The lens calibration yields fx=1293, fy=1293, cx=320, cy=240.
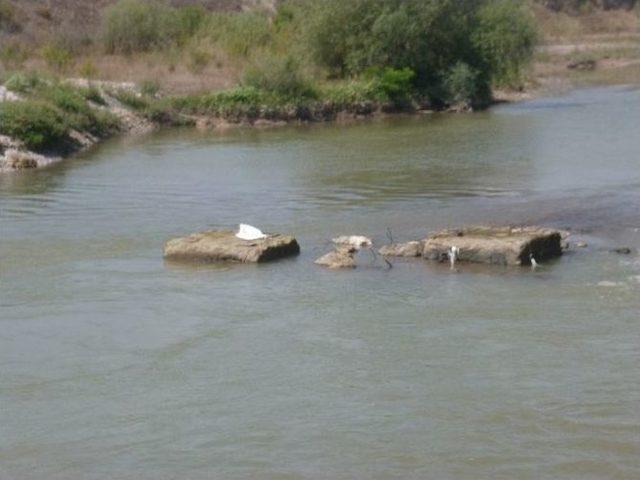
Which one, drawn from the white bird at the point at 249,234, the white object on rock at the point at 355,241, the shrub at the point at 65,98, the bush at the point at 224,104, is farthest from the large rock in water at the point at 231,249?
the bush at the point at 224,104

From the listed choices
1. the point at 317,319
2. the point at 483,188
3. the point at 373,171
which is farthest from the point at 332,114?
the point at 317,319

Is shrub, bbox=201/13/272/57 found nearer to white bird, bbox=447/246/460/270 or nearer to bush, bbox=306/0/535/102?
bush, bbox=306/0/535/102

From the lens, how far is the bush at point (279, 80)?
38.8m

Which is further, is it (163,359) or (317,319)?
(317,319)

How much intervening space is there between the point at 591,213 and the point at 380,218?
10.5 ft

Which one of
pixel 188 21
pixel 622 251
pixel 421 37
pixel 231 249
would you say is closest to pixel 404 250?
pixel 231 249

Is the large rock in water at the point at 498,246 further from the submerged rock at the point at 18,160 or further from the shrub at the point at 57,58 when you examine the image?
the shrub at the point at 57,58

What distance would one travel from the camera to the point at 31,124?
96.3 ft

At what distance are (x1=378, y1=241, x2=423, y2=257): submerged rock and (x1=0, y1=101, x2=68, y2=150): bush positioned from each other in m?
14.3

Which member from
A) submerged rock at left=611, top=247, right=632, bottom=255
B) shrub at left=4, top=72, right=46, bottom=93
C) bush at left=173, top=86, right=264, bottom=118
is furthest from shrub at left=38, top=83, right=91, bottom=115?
submerged rock at left=611, top=247, right=632, bottom=255

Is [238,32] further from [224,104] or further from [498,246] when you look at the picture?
[498,246]

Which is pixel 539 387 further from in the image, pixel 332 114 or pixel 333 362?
pixel 332 114

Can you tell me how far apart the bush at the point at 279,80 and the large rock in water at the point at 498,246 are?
22.5m

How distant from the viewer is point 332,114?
38.9 meters
